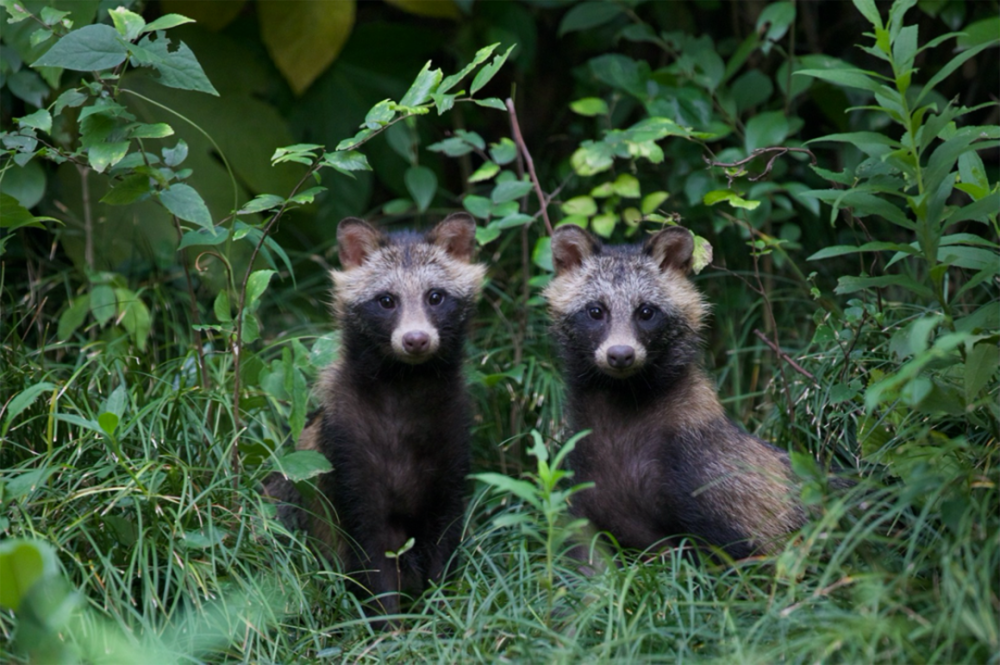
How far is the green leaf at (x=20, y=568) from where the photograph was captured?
111 inches

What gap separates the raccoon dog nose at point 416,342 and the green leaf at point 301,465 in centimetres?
71

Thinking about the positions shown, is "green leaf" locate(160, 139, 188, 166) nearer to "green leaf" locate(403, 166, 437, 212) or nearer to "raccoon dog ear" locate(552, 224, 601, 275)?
"raccoon dog ear" locate(552, 224, 601, 275)

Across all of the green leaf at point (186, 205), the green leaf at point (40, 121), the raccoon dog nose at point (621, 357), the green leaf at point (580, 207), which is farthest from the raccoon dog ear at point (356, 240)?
the green leaf at point (40, 121)

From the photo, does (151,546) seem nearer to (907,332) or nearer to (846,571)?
(846,571)

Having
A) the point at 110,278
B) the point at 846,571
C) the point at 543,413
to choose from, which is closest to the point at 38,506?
the point at 110,278

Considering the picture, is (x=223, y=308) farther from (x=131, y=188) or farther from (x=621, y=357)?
(x=621, y=357)

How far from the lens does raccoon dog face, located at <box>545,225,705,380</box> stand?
4730 mm

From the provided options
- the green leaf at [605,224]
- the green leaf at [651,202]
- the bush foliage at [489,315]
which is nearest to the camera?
the bush foliage at [489,315]

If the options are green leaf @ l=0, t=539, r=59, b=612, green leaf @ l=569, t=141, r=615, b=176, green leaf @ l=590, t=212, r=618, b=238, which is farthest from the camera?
green leaf @ l=590, t=212, r=618, b=238

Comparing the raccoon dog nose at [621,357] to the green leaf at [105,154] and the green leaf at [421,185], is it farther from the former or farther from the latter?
the green leaf at [105,154]

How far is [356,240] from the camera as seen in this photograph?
5410mm

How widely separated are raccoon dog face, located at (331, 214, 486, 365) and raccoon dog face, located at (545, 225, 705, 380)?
506mm

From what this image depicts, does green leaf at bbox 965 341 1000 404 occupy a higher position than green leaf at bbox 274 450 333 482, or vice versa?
green leaf at bbox 965 341 1000 404

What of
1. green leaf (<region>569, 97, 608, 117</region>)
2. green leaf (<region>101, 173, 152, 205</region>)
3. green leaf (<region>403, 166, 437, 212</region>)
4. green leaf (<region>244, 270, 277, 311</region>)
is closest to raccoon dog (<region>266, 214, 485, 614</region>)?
green leaf (<region>244, 270, 277, 311</region>)
